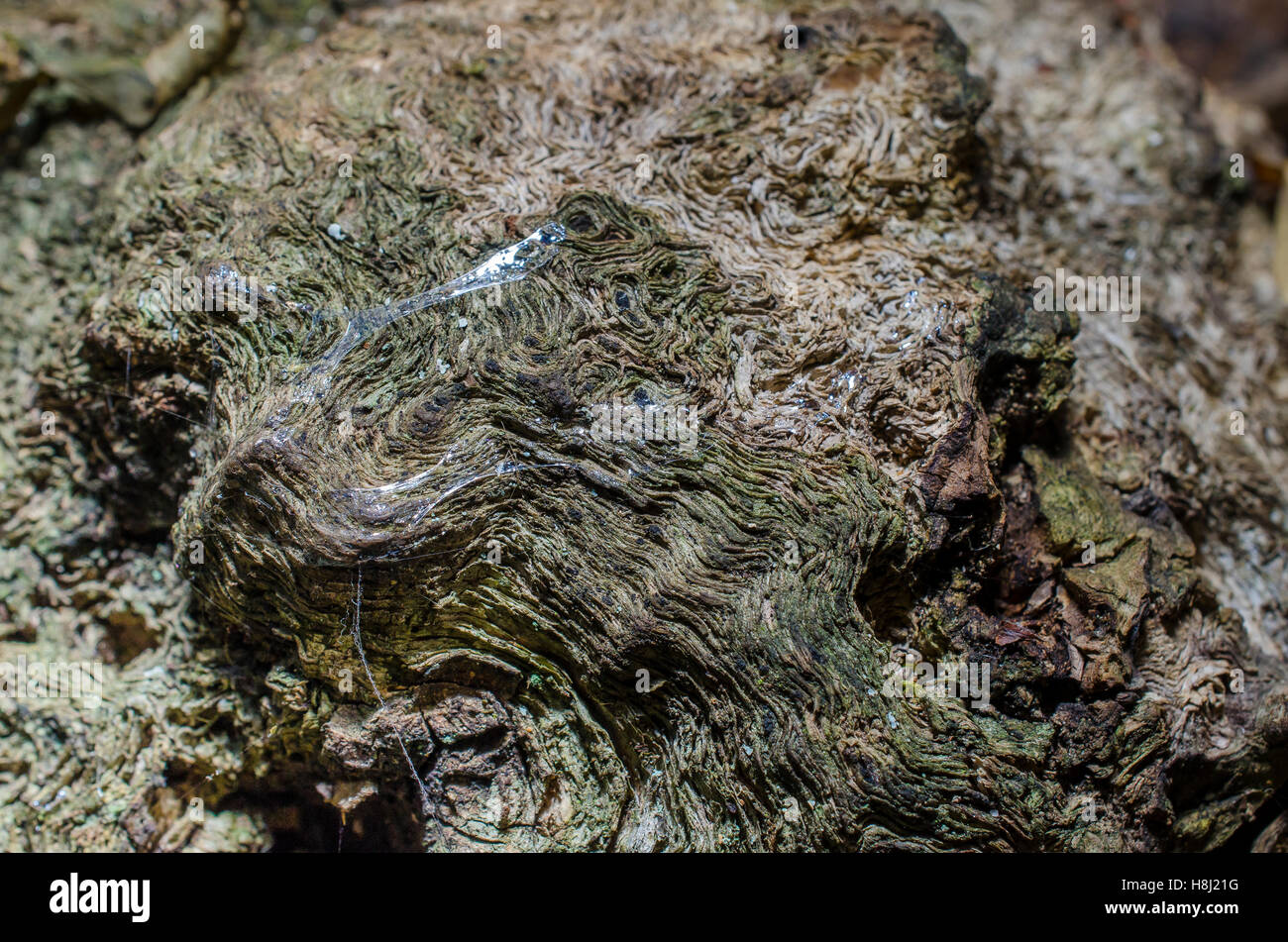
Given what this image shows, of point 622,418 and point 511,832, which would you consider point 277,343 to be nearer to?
point 622,418

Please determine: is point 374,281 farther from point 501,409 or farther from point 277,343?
point 501,409

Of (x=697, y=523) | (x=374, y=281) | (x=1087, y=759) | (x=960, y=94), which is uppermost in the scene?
(x=960, y=94)

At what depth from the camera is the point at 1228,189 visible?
6.68m

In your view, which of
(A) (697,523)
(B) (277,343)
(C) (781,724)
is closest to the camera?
(C) (781,724)

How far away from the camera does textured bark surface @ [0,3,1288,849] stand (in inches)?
141

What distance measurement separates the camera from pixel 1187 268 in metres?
6.08

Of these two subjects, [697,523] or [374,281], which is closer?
[697,523]

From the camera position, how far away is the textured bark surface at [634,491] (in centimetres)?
358

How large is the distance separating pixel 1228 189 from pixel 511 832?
6804 mm

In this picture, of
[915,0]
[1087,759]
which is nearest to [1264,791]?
[1087,759]

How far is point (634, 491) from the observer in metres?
3.70

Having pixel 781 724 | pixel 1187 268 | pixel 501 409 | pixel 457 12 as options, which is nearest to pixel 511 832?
pixel 781 724

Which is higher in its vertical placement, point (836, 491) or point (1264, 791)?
point (836, 491)

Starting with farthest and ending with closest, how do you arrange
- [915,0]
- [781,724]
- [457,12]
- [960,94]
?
[915,0]
[457,12]
[960,94]
[781,724]
